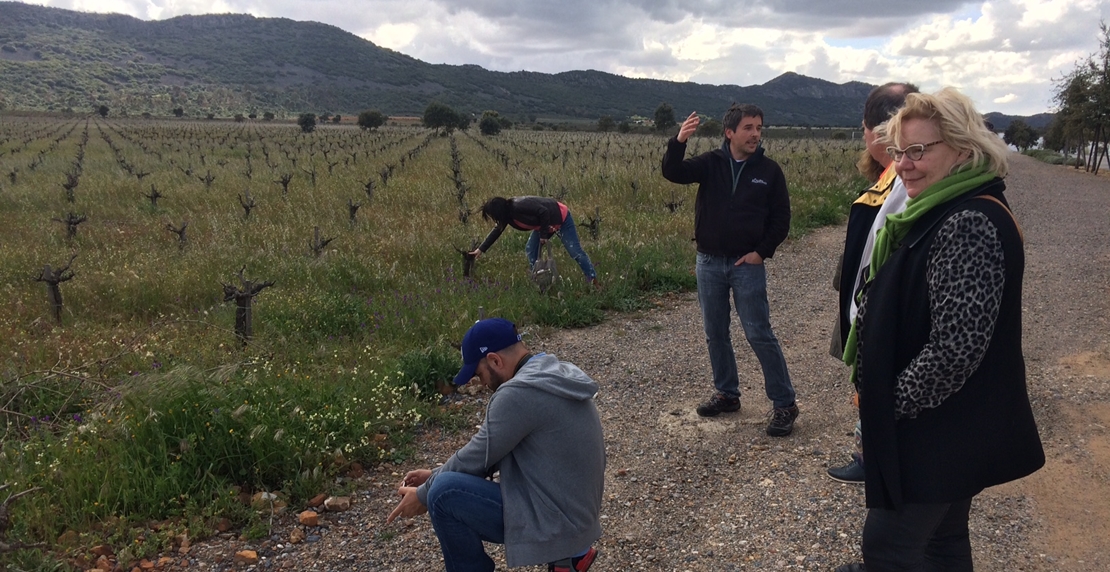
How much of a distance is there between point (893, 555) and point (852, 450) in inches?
84.8

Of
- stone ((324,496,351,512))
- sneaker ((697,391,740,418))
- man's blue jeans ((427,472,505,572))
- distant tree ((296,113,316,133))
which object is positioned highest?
distant tree ((296,113,316,133))

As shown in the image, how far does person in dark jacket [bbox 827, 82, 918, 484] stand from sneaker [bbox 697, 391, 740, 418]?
146cm

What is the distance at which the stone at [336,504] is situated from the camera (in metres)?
3.81

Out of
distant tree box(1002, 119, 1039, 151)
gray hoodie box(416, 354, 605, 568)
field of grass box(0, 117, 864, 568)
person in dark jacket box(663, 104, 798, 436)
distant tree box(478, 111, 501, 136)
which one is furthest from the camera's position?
distant tree box(1002, 119, 1039, 151)

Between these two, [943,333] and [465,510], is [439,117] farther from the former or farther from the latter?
[943,333]

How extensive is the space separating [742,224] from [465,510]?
8.03ft

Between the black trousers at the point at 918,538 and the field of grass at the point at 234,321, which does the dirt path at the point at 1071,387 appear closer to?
the black trousers at the point at 918,538

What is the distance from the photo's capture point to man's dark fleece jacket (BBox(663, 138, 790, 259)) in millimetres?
4238

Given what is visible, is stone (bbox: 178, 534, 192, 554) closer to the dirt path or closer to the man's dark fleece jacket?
the man's dark fleece jacket

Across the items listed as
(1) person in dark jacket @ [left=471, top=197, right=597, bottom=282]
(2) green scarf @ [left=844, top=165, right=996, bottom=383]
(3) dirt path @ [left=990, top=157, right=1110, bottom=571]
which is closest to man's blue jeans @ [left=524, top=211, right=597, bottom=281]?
(1) person in dark jacket @ [left=471, top=197, right=597, bottom=282]

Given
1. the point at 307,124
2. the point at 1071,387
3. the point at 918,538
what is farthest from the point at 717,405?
the point at 307,124

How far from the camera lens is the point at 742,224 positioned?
4.21 meters

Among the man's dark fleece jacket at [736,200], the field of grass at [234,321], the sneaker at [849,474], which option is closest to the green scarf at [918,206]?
the sneaker at [849,474]

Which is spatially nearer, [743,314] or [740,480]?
[740,480]
